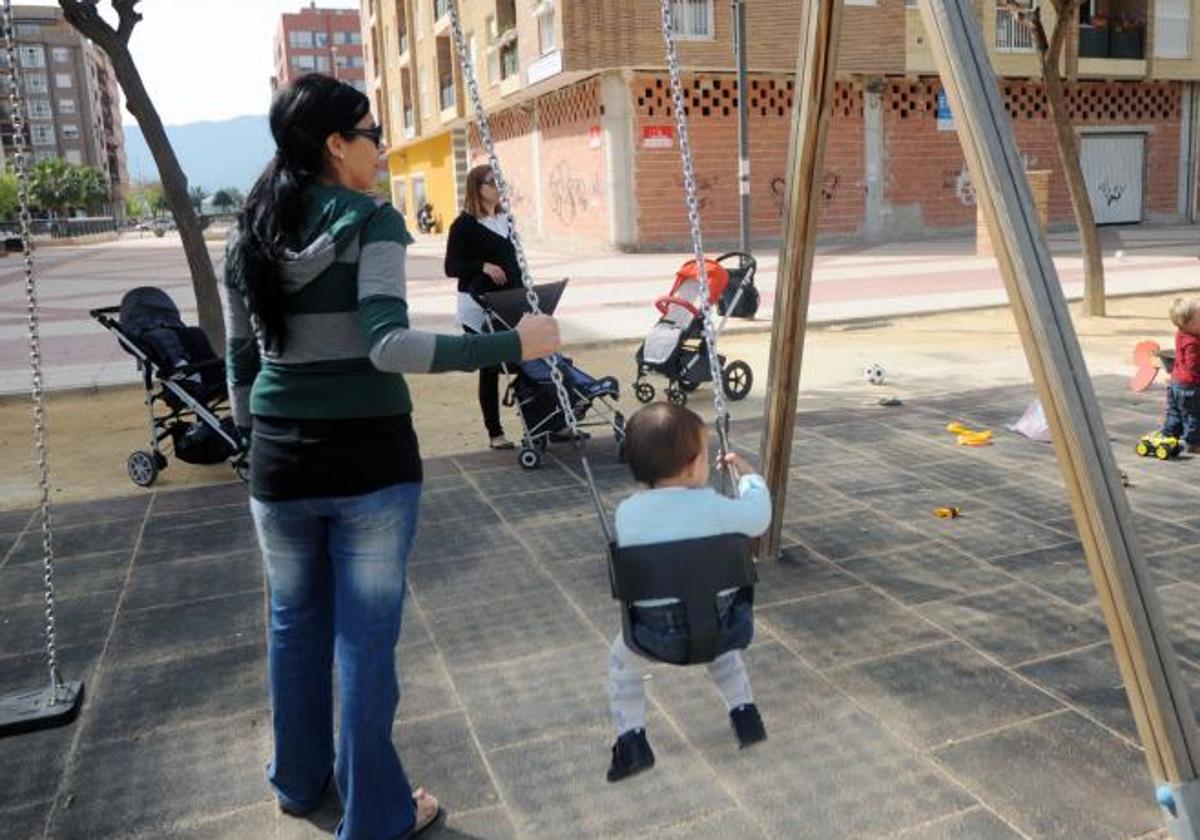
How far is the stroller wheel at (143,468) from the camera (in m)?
6.44

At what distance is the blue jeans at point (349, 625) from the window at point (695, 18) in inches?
941

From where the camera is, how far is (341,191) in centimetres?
235

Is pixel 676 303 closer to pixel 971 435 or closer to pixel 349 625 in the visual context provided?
pixel 971 435

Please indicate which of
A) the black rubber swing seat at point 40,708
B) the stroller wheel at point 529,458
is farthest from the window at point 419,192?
the black rubber swing seat at point 40,708

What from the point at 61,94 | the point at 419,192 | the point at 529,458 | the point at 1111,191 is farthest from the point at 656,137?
the point at 61,94

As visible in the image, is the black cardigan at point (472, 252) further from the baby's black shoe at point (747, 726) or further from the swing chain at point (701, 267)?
the baby's black shoe at point (747, 726)

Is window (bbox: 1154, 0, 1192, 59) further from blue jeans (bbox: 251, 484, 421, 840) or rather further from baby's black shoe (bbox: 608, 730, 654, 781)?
blue jeans (bbox: 251, 484, 421, 840)

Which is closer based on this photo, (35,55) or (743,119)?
(743,119)

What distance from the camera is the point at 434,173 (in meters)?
44.0

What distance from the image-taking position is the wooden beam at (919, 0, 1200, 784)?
2.42 metres

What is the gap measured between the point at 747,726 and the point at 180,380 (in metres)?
4.79

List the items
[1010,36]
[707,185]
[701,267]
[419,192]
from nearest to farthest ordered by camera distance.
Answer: [701,267] < [707,185] < [1010,36] < [419,192]

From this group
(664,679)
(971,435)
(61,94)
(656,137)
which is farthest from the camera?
(61,94)

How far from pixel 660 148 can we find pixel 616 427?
1990 cm
